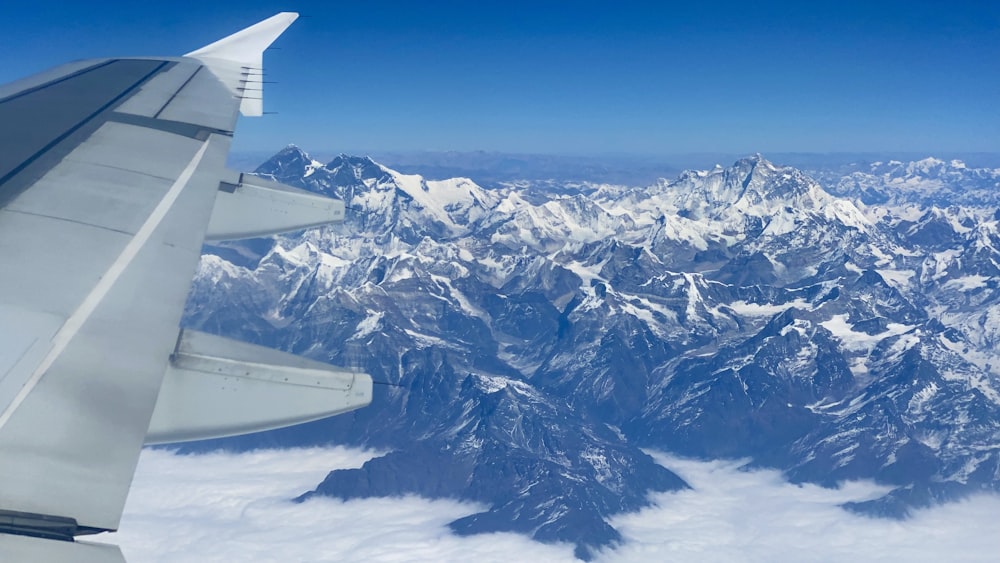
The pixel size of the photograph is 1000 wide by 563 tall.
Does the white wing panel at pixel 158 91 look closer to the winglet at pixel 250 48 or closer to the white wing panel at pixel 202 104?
the white wing panel at pixel 202 104

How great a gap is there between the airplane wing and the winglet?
4330mm

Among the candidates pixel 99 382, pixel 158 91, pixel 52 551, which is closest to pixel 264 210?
pixel 99 382

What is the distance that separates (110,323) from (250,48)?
577 inches

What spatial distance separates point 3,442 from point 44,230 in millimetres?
4429

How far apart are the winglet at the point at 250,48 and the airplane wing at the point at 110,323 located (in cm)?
433

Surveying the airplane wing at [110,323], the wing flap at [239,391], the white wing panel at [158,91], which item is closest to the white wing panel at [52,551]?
the airplane wing at [110,323]

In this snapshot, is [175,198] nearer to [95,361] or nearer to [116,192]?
[116,192]

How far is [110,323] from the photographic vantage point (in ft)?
20.7

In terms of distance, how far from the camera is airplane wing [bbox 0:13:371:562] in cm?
447

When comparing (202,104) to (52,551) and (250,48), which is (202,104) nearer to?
(250,48)

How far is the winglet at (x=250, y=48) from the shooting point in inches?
692

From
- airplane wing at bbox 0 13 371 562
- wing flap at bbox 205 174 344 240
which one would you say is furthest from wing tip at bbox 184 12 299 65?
wing flap at bbox 205 174 344 240

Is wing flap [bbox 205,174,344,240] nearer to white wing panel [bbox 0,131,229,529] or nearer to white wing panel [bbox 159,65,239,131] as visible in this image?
white wing panel [bbox 0,131,229,529]

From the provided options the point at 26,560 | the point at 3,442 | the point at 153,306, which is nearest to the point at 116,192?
the point at 153,306
